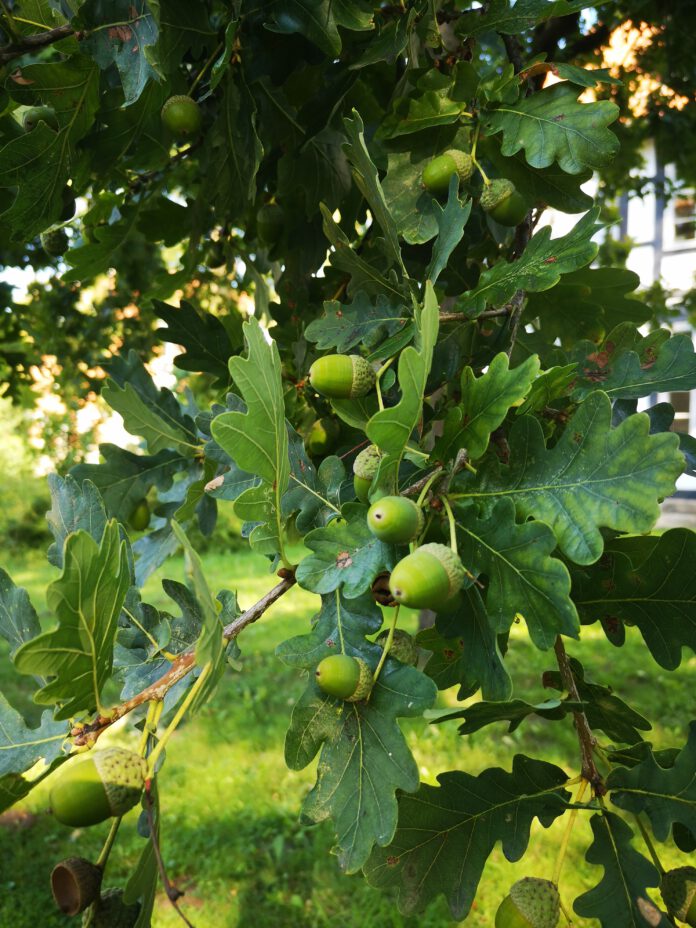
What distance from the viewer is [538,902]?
1.08m

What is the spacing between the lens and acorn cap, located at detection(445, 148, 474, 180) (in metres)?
1.34

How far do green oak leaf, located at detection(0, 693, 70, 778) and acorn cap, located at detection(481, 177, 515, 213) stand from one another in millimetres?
1086

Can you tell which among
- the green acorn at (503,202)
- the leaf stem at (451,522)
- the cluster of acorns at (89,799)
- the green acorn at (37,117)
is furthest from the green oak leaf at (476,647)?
the green acorn at (37,117)

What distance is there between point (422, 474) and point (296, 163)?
833 millimetres

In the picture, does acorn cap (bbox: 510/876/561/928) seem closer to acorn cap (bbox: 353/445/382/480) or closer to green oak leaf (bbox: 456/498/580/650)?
green oak leaf (bbox: 456/498/580/650)

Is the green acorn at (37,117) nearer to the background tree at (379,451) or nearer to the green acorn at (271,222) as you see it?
the background tree at (379,451)

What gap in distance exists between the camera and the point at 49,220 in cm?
140

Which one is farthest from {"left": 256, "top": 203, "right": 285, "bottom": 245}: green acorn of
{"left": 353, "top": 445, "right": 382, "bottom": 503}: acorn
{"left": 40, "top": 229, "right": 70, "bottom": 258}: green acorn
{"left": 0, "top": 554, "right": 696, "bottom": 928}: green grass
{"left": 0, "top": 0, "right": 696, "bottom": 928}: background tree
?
{"left": 0, "top": 554, "right": 696, "bottom": 928}: green grass

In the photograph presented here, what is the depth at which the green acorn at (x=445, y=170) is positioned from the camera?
4.34 feet

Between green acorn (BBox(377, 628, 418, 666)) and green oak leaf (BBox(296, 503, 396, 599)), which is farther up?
green oak leaf (BBox(296, 503, 396, 599))

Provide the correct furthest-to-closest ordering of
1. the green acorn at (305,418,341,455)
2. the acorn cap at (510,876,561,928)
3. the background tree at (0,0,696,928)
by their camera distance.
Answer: the green acorn at (305,418,341,455) < the acorn cap at (510,876,561,928) < the background tree at (0,0,696,928)

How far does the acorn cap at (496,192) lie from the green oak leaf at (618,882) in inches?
40.1

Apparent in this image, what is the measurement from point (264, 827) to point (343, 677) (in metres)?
2.78

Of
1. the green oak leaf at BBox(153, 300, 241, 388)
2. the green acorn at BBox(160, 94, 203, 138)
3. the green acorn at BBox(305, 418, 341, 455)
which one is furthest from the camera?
the green oak leaf at BBox(153, 300, 241, 388)
